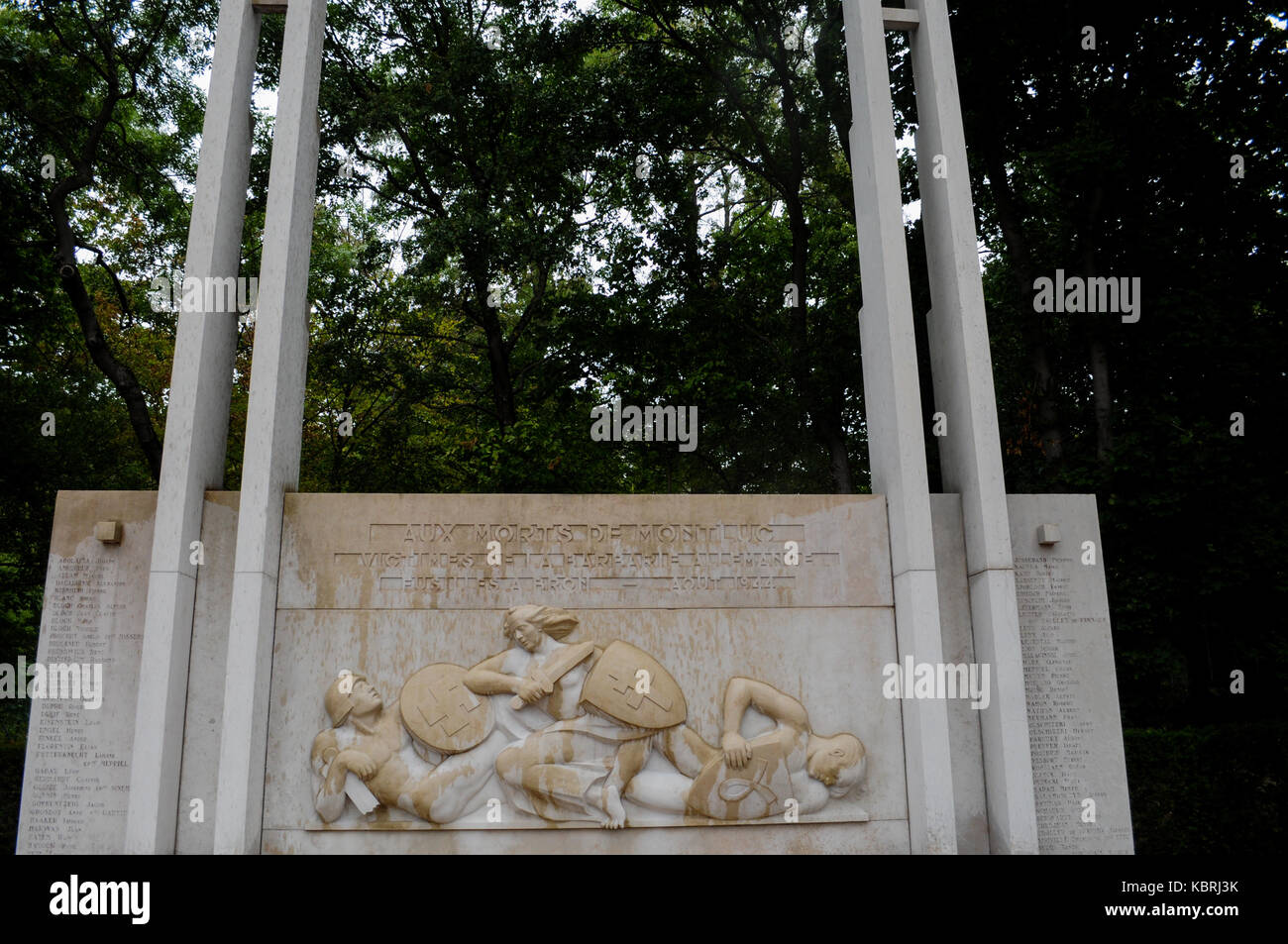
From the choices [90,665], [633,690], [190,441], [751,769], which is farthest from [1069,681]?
[90,665]

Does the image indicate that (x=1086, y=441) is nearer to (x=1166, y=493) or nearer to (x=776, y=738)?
(x=1166, y=493)

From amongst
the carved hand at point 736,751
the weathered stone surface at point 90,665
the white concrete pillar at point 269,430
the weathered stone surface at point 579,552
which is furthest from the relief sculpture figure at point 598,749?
the weathered stone surface at point 90,665

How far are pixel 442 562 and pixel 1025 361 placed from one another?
12713 millimetres

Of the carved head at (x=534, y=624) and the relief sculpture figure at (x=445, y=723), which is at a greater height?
the carved head at (x=534, y=624)

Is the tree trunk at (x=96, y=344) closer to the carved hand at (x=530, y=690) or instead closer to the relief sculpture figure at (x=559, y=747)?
the relief sculpture figure at (x=559, y=747)

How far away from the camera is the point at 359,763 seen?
7449 mm

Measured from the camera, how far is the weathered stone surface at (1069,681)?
8227 millimetres

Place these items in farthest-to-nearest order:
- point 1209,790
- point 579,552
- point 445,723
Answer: point 1209,790 < point 579,552 < point 445,723

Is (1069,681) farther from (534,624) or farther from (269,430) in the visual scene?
(269,430)

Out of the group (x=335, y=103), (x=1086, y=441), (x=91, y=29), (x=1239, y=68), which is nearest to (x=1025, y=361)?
(x=1086, y=441)

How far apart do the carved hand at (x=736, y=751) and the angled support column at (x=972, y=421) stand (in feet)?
6.79

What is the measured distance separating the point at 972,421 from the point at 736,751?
3.46m

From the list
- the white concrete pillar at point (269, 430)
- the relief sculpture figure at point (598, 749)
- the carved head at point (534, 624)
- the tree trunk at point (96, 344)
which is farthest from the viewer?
the tree trunk at point (96, 344)

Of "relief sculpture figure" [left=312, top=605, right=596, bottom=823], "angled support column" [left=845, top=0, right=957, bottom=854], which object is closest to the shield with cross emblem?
"relief sculpture figure" [left=312, top=605, right=596, bottom=823]
